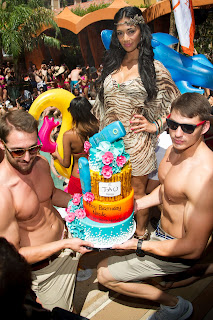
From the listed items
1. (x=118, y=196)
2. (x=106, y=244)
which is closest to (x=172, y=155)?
(x=118, y=196)

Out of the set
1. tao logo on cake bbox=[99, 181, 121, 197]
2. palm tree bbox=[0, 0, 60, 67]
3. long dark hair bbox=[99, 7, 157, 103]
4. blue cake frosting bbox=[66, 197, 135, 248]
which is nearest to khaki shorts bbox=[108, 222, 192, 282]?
blue cake frosting bbox=[66, 197, 135, 248]

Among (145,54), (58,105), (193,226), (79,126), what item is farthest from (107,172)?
(58,105)

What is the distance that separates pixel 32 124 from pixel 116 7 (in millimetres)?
16971

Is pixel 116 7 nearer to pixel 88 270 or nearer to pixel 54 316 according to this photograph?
pixel 88 270

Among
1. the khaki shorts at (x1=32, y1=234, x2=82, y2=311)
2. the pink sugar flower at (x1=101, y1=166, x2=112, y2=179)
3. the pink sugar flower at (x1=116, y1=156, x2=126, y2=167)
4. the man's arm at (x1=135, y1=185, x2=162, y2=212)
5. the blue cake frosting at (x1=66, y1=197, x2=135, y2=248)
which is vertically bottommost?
the khaki shorts at (x1=32, y1=234, x2=82, y2=311)

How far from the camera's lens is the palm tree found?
642 inches

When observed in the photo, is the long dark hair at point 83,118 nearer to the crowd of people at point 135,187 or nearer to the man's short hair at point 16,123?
the crowd of people at point 135,187

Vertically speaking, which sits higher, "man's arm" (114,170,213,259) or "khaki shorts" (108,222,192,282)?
"man's arm" (114,170,213,259)

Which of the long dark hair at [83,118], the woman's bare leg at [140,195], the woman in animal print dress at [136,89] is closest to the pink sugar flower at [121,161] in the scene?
the woman in animal print dress at [136,89]

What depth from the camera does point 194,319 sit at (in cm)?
272

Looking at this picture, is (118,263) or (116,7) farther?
(116,7)

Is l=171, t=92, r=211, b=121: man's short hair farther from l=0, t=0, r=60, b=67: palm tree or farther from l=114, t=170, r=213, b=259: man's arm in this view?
l=0, t=0, r=60, b=67: palm tree

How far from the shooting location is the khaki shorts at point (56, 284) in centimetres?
254

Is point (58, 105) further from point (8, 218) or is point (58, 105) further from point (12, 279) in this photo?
point (12, 279)
